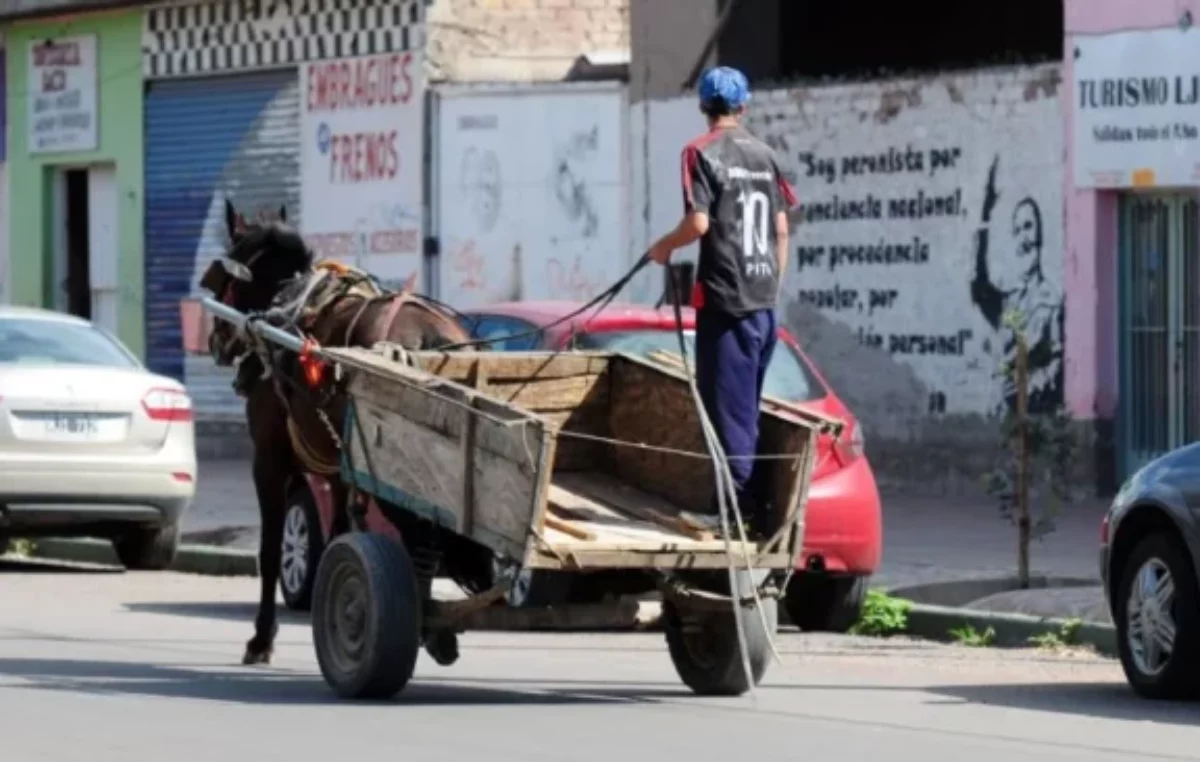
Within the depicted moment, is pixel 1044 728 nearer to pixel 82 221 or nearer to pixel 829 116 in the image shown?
pixel 829 116

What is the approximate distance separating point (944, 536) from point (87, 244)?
16317mm

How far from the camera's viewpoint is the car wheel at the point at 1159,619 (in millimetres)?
11344

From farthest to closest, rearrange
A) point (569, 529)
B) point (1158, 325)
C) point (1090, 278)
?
point (1090, 278) < point (1158, 325) < point (569, 529)

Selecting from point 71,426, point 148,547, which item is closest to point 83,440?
point 71,426

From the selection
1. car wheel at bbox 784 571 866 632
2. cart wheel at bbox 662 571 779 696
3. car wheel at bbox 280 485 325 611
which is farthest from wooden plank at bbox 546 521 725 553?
car wheel at bbox 280 485 325 611

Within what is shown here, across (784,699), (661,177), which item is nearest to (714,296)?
(784,699)

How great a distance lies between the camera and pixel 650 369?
461 inches

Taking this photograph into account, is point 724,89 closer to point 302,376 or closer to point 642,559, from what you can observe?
point 642,559

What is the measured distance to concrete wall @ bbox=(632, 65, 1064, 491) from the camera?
2244 cm

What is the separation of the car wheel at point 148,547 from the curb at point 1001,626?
5.51 meters

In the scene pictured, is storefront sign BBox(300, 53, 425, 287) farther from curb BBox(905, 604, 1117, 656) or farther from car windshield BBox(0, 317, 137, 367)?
curb BBox(905, 604, 1117, 656)

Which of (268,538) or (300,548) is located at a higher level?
(268,538)

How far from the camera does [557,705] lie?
11.2 m

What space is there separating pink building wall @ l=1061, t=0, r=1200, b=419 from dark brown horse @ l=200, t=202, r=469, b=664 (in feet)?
32.5
